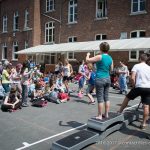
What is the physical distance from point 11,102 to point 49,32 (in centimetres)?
1965

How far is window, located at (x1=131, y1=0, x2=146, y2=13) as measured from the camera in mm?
20703

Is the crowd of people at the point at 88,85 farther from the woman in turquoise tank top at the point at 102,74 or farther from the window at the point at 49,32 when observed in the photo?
the window at the point at 49,32

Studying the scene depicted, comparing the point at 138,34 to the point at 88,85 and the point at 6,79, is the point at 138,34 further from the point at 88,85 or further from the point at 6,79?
the point at 6,79

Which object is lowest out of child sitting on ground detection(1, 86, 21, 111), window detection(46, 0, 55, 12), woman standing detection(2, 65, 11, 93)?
child sitting on ground detection(1, 86, 21, 111)

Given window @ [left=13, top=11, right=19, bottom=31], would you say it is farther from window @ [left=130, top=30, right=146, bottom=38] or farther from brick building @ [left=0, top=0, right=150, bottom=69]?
window @ [left=130, top=30, right=146, bottom=38]

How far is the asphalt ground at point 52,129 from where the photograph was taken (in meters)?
5.90

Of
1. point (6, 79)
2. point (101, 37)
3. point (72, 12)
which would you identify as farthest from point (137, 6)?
point (6, 79)

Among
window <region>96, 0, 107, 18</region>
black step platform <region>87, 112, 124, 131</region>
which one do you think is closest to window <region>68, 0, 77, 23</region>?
window <region>96, 0, 107, 18</region>

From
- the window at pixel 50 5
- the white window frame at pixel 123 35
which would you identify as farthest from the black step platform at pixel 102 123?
the window at pixel 50 5

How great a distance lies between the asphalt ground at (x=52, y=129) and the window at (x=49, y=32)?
18.6 metres

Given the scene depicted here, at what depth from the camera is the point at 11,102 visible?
955 cm

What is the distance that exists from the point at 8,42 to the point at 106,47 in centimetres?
2924

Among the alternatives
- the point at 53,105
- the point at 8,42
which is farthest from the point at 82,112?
the point at 8,42

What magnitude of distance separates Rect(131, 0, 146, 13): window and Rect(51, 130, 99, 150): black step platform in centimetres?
1688
